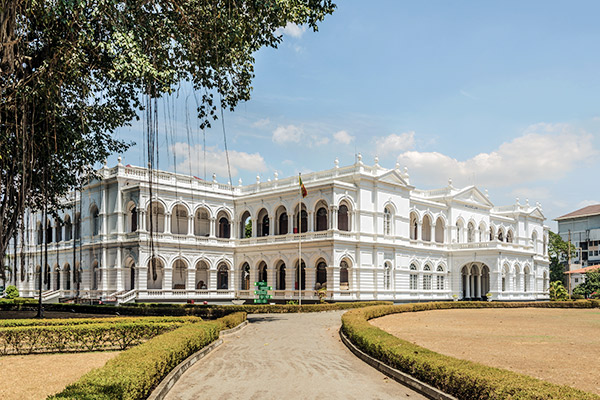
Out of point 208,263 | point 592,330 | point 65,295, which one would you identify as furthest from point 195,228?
point 592,330

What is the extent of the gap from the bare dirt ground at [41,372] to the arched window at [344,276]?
27935 millimetres

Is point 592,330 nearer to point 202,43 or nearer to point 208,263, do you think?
point 202,43

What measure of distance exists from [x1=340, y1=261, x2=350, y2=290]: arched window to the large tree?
26143 mm

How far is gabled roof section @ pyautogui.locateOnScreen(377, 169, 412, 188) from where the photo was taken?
44741 millimetres

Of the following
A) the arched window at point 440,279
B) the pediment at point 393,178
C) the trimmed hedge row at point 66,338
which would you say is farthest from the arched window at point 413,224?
the trimmed hedge row at point 66,338

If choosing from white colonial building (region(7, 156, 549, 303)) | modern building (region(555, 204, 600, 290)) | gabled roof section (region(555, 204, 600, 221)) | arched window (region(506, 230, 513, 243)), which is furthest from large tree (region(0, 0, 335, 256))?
gabled roof section (region(555, 204, 600, 221))

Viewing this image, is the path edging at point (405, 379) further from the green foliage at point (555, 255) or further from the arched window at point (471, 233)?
the green foliage at point (555, 255)

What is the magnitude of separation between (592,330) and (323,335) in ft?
37.3

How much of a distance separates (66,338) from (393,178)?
33343mm

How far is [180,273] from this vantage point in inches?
1874

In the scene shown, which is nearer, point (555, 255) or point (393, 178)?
point (393, 178)

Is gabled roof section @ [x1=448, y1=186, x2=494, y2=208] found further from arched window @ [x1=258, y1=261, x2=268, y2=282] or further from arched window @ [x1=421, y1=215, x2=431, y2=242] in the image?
arched window @ [x1=258, y1=261, x2=268, y2=282]

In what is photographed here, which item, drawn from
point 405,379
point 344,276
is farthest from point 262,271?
point 405,379

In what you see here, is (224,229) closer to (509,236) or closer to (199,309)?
(199,309)
